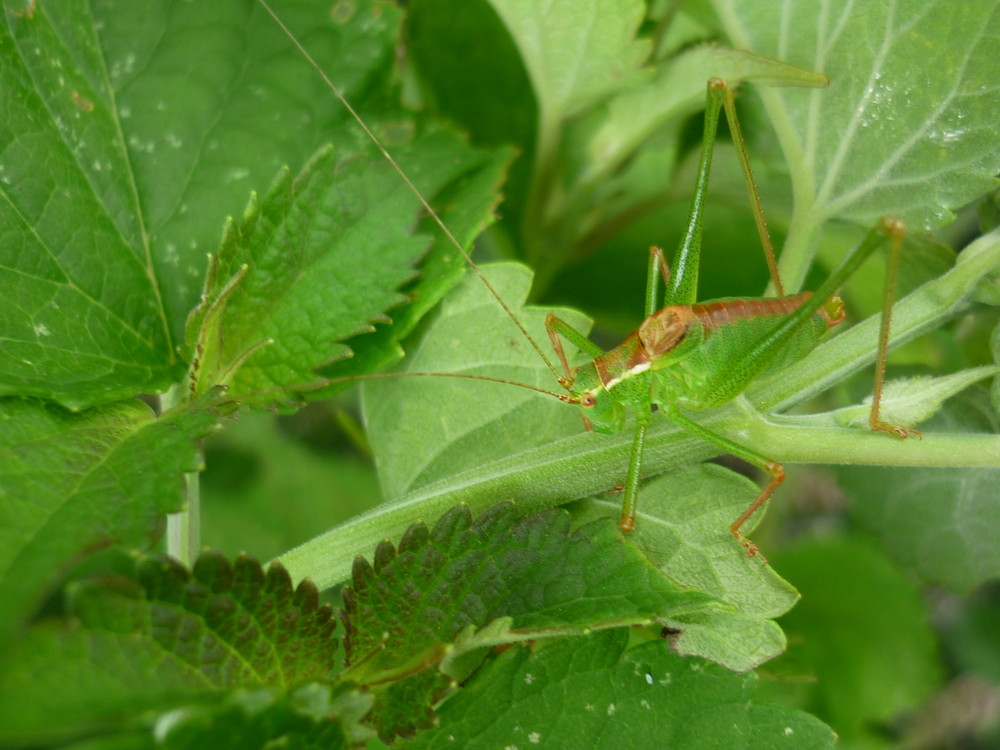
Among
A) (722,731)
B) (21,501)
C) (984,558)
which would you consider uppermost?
(21,501)

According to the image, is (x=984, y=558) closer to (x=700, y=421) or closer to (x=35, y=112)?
(x=700, y=421)

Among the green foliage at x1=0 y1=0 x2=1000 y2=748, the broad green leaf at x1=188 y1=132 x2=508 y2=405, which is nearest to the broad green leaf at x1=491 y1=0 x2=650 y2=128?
the green foliage at x1=0 y1=0 x2=1000 y2=748

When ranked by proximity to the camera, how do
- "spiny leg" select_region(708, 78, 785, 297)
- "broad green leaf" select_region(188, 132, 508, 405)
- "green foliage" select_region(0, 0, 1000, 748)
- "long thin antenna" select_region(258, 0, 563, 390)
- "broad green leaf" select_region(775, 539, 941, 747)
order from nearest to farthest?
"green foliage" select_region(0, 0, 1000, 748) < "broad green leaf" select_region(188, 132, 508, 405) < "long thin antenna" select_region(258, 0, 563, 390) < "spiny leg" select_region(708, 78, 785, 297) < "broad green leaf" select_region(775, 539, 941, 747)

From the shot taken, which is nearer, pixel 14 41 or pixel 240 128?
pixel 14 41

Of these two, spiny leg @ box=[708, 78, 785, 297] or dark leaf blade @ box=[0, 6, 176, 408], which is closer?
dark leaf blade @ box=[0, 6, 176, 408]

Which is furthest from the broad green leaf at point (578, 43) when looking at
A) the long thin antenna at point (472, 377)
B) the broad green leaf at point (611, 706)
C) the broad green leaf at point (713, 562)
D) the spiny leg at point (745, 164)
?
the broad green leaf at point (611, 706)

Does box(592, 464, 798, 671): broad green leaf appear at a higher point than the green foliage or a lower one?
lower

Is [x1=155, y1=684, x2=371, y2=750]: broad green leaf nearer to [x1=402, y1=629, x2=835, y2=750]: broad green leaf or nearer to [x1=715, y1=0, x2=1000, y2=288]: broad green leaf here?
[x1=402, y1=629, x2=835, y2=750]: broad green leaf

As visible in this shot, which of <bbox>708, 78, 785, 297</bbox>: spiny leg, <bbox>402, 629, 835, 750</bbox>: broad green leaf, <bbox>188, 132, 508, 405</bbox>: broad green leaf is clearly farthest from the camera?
<bbox>708, 78, 785, 297</bbox>: spiny leg

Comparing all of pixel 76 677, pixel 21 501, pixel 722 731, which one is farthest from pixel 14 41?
pixel 722 731
